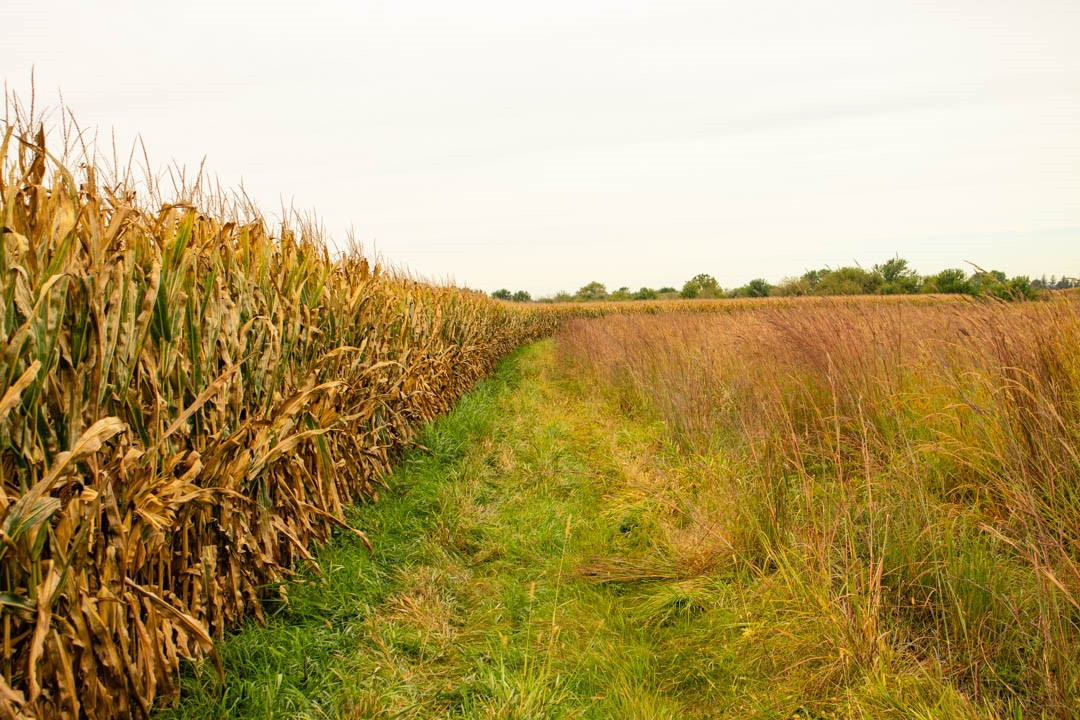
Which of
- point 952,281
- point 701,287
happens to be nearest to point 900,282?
point 952,281

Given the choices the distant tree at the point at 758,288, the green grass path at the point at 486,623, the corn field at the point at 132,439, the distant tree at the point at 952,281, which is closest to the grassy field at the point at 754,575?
the green grass path at the point at 486,623

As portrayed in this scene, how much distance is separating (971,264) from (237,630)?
467 cm

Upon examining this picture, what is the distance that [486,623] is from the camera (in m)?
3.20

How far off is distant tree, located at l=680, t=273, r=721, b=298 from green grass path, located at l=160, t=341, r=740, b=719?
54430 millimetres

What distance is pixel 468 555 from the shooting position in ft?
13.4

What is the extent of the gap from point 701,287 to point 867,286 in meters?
→ 36.4

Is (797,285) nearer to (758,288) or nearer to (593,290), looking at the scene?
(758,288)

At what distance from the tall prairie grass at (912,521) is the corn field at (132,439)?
7.28 ft

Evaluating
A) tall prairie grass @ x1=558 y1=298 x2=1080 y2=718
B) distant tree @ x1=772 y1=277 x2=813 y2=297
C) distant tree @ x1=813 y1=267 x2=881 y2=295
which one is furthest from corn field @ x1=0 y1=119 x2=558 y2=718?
distant tree @ x1=813 y1=267 x2=881 y2=295

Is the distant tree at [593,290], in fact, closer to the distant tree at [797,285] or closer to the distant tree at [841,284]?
the distant tree at [841,284]

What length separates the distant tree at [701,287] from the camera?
58812mm

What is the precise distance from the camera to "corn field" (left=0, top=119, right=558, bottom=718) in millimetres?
1767

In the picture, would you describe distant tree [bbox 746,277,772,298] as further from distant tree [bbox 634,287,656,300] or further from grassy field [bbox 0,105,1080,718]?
grassy field [bbox 0,105,1080,718]

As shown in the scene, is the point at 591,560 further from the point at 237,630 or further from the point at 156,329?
the point at 156,329
